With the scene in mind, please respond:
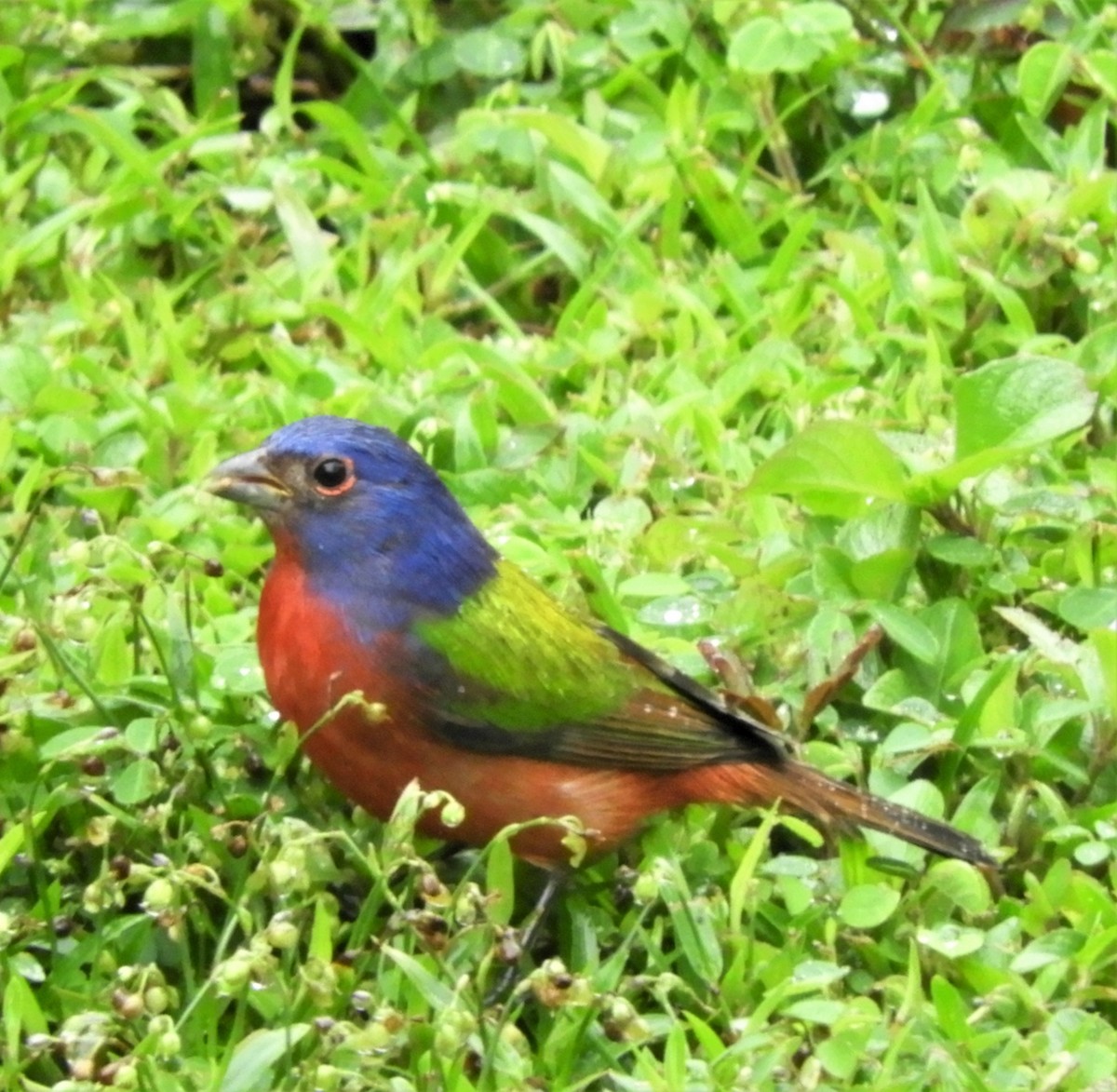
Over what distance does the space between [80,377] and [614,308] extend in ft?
4.61

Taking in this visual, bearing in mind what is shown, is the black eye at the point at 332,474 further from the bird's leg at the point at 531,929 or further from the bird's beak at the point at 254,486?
the bird's leg at the point at 531,929

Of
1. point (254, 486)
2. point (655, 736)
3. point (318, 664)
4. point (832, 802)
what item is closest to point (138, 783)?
point (318, 664)

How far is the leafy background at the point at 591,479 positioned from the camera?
382 cm

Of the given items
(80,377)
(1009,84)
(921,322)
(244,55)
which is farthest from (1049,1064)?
(244,55)

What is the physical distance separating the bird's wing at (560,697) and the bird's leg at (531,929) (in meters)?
0.23

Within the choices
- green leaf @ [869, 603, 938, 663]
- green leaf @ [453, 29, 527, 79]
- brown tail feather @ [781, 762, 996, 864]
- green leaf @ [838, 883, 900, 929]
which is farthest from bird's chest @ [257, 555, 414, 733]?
green leaf @ [453, 29, 527, 79]

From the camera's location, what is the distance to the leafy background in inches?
150

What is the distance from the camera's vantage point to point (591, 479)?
524 cm

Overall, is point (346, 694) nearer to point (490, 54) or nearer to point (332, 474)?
point (332, 474)

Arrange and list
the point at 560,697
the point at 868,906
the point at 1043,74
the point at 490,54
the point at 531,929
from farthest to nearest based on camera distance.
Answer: the point at 490,54 → the point at 1043,74 → the point at 560,697 → the point at 868,906 → the point at 531,929

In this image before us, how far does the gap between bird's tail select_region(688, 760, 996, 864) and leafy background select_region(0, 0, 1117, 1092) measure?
0.08m

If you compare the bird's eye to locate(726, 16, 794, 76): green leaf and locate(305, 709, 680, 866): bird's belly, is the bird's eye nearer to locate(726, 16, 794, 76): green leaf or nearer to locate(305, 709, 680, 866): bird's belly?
locate(305, 709, 680, 866): bird's belly

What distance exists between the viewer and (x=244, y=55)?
6625 mm

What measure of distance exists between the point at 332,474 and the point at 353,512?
0.08 m
